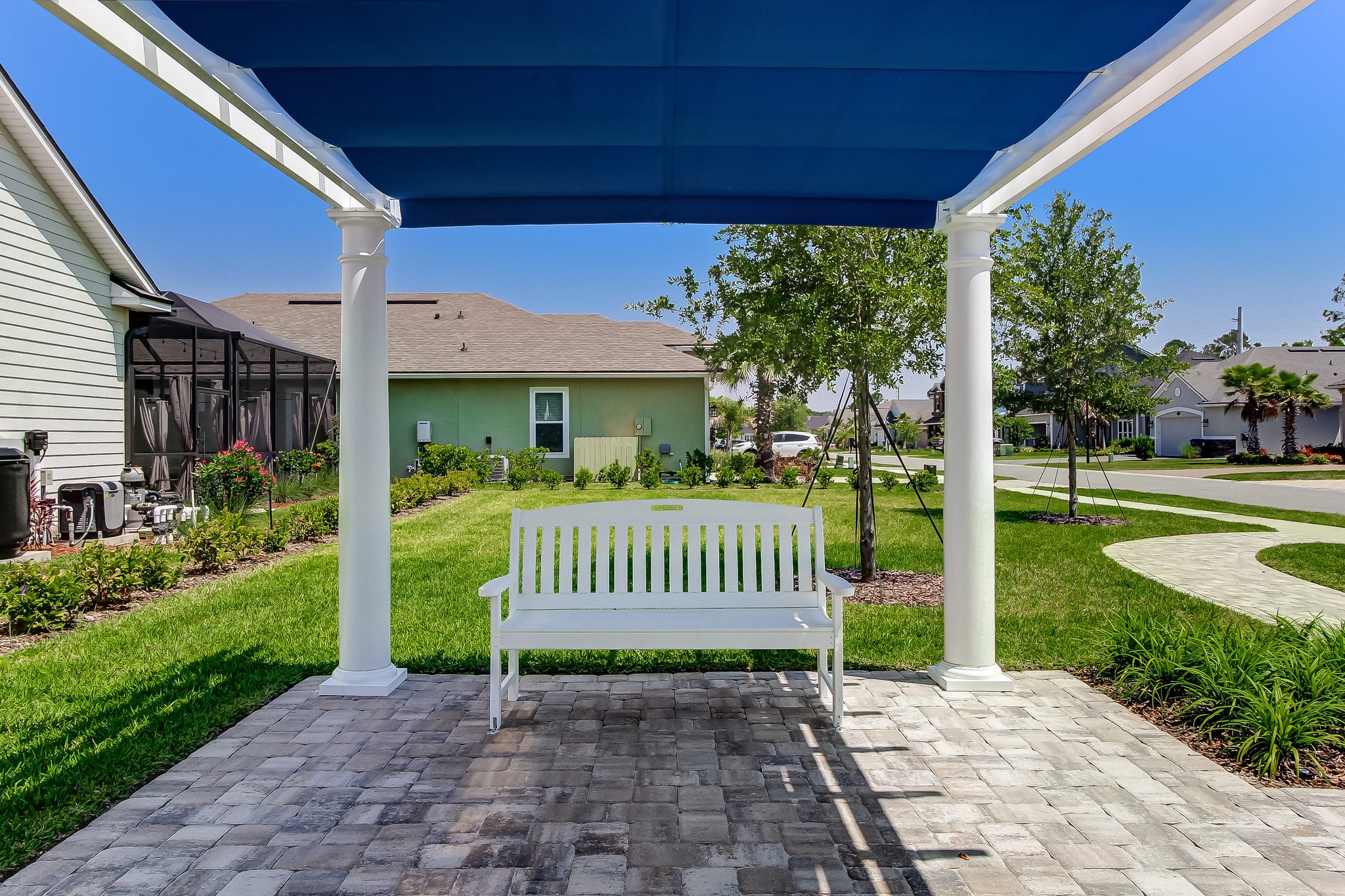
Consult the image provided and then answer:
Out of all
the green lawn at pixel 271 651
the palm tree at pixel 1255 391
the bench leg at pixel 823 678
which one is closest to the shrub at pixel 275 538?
the green lawn at pixel 271 651

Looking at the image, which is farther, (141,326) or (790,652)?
(141,326)

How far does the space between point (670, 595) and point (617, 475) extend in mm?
11919

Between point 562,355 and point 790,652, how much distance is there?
14.3 meters

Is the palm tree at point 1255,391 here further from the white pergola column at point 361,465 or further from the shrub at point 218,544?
the white pergola column at point 361,465

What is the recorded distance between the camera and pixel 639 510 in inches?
175

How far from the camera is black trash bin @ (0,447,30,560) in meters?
7.60

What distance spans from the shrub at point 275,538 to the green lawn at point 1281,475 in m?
23.1

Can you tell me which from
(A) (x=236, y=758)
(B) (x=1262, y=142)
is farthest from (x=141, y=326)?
(B) (x=1262, y=142)

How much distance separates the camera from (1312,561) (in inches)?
340

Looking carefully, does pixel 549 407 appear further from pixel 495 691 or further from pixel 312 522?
pixel 495 691

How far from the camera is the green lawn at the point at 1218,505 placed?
12547mm

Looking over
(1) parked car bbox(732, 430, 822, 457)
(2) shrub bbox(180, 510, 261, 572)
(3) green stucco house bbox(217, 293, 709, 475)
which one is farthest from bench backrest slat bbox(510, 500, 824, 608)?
(1) parked car bbox(732, 430, 822, 457)

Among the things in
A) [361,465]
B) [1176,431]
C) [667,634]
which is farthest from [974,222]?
[1176,431]

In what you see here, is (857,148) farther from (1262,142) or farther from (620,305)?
(1262,142)
